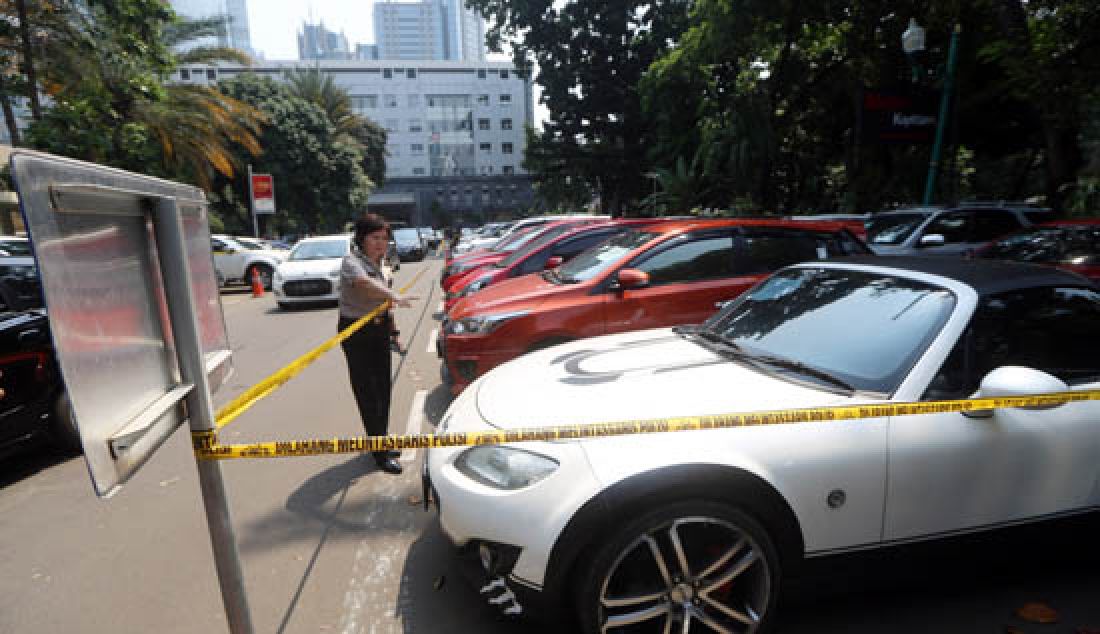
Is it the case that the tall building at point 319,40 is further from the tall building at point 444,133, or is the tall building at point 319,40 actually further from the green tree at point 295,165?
the green tree at point 295,165

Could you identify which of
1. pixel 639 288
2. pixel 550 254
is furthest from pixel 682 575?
pixel 550 254

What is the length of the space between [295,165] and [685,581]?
31.1 meters

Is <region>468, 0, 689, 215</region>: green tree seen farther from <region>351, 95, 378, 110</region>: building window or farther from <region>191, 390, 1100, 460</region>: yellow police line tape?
<region>351, 95, 378, 110</region>: building window

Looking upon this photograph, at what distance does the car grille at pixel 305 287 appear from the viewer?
39.6 ft

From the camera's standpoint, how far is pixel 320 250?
44.9 ft

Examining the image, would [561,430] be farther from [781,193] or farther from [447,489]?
[781,193]

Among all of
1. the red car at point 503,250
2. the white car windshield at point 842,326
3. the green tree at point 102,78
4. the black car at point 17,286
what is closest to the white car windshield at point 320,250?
the red car at point 503,250

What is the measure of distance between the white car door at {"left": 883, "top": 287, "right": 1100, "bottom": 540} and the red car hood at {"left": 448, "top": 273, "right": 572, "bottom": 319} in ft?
10.1

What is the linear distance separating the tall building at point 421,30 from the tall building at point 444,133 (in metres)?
86.9

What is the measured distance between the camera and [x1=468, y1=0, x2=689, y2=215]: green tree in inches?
995

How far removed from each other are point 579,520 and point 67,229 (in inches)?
63.5

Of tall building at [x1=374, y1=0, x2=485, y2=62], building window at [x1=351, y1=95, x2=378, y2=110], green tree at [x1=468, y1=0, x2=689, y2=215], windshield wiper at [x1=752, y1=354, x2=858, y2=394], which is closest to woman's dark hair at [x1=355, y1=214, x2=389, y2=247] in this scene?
windshield wiper at [x1=752, y1=354, x2=858, y2=394]

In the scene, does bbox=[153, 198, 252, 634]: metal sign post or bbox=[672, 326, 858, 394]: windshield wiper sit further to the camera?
bbox=[672, 326, 858, 394]: windshield wiper

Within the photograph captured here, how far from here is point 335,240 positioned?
14.1m
